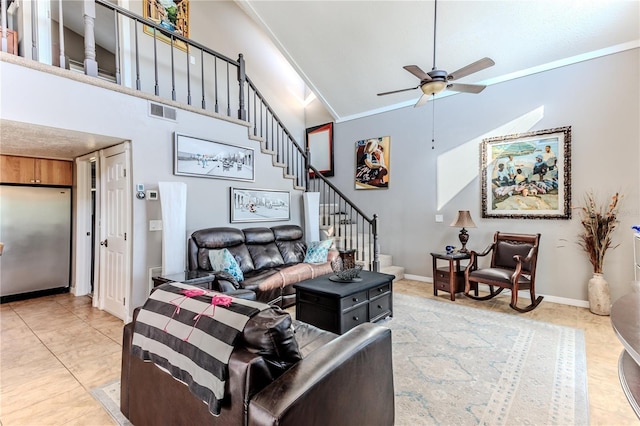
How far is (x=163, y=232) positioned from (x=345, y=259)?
254 cm

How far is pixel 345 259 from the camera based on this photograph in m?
4.68

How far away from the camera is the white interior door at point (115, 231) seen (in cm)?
348

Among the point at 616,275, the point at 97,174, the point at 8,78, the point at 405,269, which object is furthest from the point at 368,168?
the point at 8,78

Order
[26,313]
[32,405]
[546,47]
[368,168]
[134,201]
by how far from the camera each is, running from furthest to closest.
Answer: [368,168] → [546,47] → [26,313] → [134,201] → [32,405]

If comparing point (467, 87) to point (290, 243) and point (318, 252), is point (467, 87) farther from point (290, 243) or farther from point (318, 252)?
point (290, 243)

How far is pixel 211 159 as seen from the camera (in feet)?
13.7

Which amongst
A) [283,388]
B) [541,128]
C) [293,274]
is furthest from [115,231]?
[541,128]

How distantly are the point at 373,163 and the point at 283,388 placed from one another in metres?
5.33

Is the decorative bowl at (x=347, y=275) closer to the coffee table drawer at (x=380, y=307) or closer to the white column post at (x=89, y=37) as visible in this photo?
the coffee table drawer at (x=380, y=307)

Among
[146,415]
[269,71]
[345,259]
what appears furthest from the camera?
[269,71]

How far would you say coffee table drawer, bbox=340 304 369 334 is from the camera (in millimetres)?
2893

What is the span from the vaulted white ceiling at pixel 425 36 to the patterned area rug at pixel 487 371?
3.39 metres

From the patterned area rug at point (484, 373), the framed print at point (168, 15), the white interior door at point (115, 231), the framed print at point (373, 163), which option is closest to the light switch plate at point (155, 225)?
the white interior door at point (115, 231)

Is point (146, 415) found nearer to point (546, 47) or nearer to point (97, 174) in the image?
point (97, 174)
